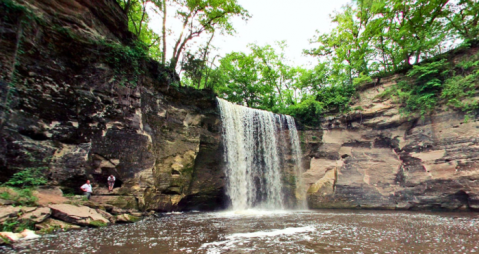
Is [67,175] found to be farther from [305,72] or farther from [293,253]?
[305,72]

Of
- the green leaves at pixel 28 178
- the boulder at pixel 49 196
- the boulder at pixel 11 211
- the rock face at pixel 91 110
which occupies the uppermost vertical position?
the rock face at pixel 91 110

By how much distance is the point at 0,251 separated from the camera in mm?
3686

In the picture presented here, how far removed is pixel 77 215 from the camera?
246 inches

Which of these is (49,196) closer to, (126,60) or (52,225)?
(52,225)

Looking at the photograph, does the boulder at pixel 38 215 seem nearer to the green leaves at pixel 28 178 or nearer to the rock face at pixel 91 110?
the green leaves at pixel 28 178

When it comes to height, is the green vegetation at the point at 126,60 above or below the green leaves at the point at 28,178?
above

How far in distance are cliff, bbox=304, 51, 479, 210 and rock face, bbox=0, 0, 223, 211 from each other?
8476 mm

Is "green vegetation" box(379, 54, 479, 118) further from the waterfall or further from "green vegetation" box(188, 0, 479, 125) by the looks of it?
the waterfall

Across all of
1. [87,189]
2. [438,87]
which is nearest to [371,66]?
[438,87]

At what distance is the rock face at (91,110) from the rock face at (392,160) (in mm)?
8121

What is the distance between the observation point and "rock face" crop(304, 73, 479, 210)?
11.1m

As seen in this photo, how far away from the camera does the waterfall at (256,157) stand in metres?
13.3

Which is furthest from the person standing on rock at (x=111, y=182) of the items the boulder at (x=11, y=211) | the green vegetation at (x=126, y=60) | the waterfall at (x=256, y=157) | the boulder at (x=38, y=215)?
the waterfall at (x=256, y=157)

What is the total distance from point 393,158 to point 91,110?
52.8ft
